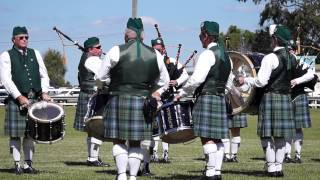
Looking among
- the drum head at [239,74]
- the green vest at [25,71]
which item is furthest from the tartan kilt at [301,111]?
the green vest at [25,71]

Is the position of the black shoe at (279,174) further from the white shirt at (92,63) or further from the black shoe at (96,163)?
the white shirt at (92,63)

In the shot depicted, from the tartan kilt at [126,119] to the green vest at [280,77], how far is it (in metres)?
2.04

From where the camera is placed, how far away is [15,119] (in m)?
8.96

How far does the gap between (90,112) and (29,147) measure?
166 centimetres

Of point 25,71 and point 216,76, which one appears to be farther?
point 25,71

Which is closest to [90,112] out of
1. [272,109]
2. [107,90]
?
[107,90]

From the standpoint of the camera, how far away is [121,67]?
7.32m

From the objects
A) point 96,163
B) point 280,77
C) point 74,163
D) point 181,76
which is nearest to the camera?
point 280,77

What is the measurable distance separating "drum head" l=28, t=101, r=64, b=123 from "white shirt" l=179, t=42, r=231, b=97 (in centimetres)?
159

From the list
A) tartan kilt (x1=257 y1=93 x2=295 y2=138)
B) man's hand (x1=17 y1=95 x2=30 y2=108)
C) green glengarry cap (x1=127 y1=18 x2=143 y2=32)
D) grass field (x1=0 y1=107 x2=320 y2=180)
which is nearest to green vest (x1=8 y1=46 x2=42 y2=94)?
man's hand (x1=17 y1=95 x2=30 y2=108)

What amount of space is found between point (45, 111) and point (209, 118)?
197 cm

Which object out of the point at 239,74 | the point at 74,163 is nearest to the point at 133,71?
the point at 239,74

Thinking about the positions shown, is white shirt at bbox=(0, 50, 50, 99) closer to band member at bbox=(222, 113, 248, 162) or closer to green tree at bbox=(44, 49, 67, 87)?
band member at bbox=(222, 113, 248, 162)

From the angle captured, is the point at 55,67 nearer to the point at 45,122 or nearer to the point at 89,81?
the point at 89,81
